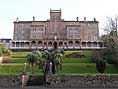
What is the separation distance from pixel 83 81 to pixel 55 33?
81.0 m

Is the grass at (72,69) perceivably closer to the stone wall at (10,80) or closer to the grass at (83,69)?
the grass at (83,69)

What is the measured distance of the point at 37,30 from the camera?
377 feet

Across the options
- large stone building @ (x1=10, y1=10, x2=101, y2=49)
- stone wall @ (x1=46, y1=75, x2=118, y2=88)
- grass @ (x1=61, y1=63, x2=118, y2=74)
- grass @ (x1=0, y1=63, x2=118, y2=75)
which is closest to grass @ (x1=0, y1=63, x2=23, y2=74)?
grass @ (x1=0, y1=63, x2=118, y2=75)

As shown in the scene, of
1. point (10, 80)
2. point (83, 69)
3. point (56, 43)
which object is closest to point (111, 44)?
point (83, 69)

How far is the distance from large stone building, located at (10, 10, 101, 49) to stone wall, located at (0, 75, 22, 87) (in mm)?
71469

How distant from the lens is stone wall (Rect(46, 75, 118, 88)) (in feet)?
120

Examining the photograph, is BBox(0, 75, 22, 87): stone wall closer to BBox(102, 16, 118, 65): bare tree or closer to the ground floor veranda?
BBox(102, 16, 118, 65): bare tree

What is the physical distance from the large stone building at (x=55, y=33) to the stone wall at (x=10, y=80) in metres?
71.5

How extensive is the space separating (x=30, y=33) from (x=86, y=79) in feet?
263

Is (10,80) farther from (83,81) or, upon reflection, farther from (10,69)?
(10,69)

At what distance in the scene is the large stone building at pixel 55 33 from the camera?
4400 inches

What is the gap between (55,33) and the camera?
117 meters

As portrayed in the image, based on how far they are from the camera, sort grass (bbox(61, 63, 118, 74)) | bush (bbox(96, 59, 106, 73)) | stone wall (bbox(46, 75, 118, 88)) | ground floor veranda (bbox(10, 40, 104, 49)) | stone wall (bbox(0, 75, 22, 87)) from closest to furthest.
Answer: stone wall (bbox(46, 75, 118, 88)), stone wall (bbox(0, 75, 22, 87)), bush (bbox(96, 59, 106, 73)), grass (bbox(61, 63, 118, 74)), ground floor veranda (bbox(10, 40, 104, 49))

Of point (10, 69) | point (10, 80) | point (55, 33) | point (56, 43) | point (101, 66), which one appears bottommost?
point (10, 80)
